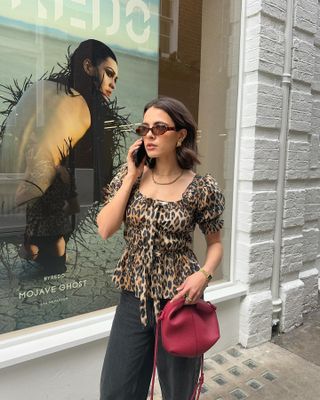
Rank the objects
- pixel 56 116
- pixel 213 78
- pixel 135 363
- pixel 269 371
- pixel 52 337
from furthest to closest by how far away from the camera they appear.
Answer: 1. pixel 213 78
2. pixel 269 371
3. pixel 56 116
4. pixel 52 337
5. pixel 135 363

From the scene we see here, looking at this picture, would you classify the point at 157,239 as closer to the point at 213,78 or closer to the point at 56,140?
the point at 56,140

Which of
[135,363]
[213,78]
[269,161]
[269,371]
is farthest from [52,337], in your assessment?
[213,78]

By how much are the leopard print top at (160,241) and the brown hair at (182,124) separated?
129 millimetres

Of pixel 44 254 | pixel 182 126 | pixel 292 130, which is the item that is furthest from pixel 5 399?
pixel 292 130

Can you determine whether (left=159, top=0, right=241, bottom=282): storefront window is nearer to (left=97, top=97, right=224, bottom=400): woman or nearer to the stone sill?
the stone sill

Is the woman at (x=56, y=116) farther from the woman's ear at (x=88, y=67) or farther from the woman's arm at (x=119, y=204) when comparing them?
the woman's arm at (x=119, y=204)

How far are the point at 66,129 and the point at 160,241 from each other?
1587mm

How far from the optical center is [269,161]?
12.7 ft

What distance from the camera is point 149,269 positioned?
70.8 inches

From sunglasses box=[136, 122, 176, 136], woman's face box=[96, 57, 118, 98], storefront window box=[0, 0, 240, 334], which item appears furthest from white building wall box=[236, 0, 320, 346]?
sunglasses box=[136, 122, 176, 136]

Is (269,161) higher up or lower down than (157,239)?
higher up

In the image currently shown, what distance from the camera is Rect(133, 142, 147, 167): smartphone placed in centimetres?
187

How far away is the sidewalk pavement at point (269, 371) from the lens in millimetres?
3094

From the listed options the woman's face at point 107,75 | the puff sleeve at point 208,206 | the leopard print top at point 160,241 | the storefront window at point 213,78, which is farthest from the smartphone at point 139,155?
the storefront window at point 213,78
